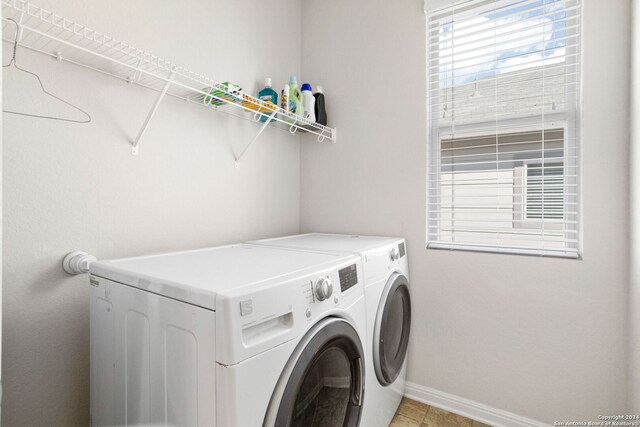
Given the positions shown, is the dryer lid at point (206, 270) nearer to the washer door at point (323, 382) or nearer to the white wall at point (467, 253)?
the washer door at point (323, 382)

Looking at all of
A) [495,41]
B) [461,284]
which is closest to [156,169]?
[461,284]

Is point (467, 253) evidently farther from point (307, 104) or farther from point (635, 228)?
point (307, 104)

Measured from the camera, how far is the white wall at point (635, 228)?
4.52ft

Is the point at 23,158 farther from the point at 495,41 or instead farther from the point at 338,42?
the point at 495,41

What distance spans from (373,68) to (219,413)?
199 cm

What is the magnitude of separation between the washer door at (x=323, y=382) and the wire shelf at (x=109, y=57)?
41.4 inches

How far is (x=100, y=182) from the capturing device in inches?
53.4

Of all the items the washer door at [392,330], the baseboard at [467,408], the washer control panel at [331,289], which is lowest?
the baseboard at [467,408]

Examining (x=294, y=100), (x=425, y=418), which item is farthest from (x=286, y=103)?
(x=425, y=418)

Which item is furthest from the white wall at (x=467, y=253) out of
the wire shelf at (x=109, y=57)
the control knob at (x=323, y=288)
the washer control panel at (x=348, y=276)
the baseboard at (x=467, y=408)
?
the control knob at (x=323, y=288)

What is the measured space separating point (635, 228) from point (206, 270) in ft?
5.62

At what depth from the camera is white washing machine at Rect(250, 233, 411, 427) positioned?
1.45 m

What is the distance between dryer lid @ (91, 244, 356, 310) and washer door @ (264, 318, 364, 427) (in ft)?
0.72

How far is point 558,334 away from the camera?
5.39 feet
